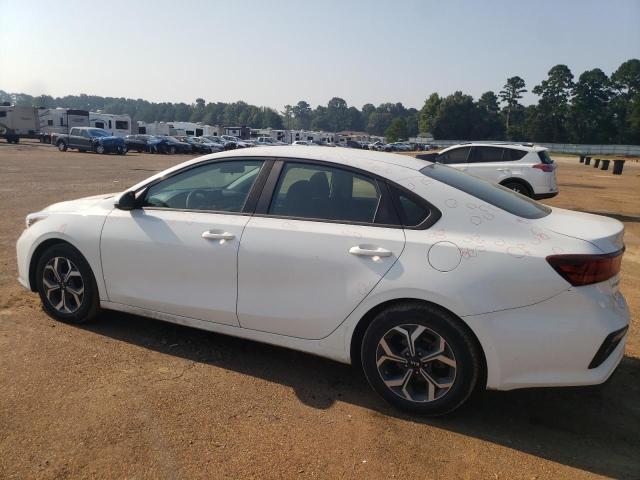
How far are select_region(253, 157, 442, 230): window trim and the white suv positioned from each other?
952cm

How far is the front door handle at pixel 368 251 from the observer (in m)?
3.15

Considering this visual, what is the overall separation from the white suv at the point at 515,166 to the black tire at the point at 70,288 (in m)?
9.96

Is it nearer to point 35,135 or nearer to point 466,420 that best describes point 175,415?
point 466,420

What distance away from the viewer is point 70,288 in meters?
4.33

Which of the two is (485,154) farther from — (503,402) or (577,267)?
(577,267)

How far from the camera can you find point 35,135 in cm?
4675

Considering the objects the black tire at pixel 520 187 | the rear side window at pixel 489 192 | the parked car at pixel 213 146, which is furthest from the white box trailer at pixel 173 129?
the rear side window at pixel 489 192

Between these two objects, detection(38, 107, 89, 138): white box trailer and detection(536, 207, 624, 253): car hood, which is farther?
detection(38, 107, 89, 138): white box trailer

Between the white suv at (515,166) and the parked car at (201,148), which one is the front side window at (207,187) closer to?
the white suv at (515,166)

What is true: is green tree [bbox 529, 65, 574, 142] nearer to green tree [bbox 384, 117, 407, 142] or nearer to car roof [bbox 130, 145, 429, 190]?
green tree [bbox 384, 117, 407, 142]

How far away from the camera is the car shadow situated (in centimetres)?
296

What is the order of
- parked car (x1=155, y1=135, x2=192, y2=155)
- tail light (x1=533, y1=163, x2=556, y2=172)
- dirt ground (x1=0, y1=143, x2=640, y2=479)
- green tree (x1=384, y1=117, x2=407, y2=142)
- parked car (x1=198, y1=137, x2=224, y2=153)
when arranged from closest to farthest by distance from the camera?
dirt ground (x1=0, y1=143, x2=640, y2=479), tail light (x1=533, y1=163, x2=556, y2=172), parked car (x1=155, y1=135, x2=192, y2=155), parked car (x1=198, y1=137, x2=224, y2=153), green tree (x1=384, y1=117, x2=407, y2=142)

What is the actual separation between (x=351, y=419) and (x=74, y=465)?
1.55 metres

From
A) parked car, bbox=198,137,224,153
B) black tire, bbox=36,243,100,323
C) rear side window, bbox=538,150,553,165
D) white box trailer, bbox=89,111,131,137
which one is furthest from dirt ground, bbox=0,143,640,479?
white box trailer, bbox=89,111,131,137
